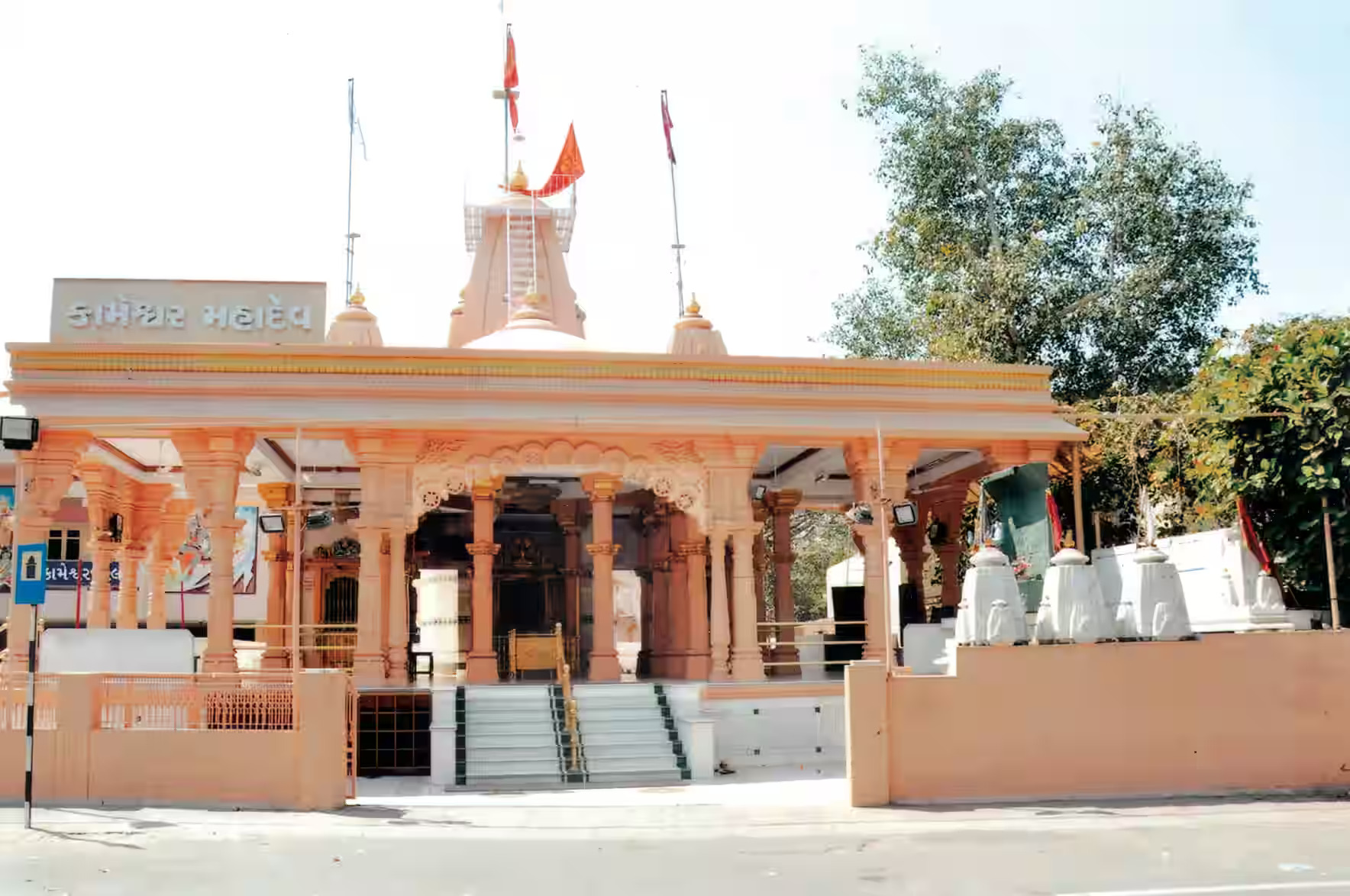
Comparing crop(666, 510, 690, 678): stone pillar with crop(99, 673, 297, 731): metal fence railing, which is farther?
crop(666, 510, 690, 678): stone pillar

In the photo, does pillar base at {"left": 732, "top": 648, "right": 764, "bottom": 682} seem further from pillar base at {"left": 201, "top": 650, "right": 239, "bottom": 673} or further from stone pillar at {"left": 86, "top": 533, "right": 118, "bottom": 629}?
stone pillar at {"left": 86, "top": 533, "right": 118, "bottom": 629}

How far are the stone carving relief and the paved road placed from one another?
16.7 feet

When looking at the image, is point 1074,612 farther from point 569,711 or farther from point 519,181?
point 519,181

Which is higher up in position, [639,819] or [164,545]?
[164,545]

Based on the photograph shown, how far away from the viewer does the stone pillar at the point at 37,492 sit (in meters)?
14.7

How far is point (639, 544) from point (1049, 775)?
1249 cm

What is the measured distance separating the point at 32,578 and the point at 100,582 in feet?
28.8

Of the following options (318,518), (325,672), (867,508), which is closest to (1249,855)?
(325,672)

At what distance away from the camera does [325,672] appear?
11.8 meters

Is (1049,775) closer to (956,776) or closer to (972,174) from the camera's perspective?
(956,776)

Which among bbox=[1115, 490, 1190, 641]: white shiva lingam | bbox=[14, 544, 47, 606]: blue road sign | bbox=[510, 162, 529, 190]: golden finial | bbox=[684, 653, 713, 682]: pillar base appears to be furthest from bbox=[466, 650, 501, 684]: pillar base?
bbox=[510, 162, 529, 190]: golden finial

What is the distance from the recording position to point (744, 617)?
1645 cm

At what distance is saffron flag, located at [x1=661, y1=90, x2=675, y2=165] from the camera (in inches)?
1008

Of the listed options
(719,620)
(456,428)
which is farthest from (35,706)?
(719,620)
